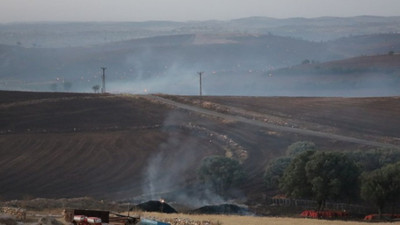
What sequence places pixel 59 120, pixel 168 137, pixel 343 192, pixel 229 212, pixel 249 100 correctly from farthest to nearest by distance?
pixel 249 100 → pixel 59 120 → pixel 168 137 → pixel 343 192 → pixel 229 212

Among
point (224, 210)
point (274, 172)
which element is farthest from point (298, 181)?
point (274, 172)

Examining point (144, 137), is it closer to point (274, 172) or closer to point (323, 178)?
point (274, 172)

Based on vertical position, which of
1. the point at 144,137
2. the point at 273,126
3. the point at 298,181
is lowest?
the point at 298,181

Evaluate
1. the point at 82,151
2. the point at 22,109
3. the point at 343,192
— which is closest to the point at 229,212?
the point at 343,192

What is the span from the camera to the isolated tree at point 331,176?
168ft

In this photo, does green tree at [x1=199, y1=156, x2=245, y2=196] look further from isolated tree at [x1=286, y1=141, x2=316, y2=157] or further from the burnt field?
isolated tree at [x1=286, y1=141, x2=316, y2=157]

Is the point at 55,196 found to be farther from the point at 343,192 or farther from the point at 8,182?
the point at 343,192

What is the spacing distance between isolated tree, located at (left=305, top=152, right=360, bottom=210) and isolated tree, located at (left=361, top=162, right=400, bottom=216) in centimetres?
197

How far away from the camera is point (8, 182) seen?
2414 inches

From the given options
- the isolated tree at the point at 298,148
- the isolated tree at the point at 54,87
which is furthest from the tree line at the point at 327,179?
the isolated tree at the point at 54,87

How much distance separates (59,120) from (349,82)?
86151mm

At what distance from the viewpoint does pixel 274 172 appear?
61375mm

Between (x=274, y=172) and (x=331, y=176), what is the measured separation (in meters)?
9.98

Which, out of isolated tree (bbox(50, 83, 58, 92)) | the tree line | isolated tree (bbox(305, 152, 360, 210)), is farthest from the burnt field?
isolated tree (bbox(50, 83, 58, 92))
